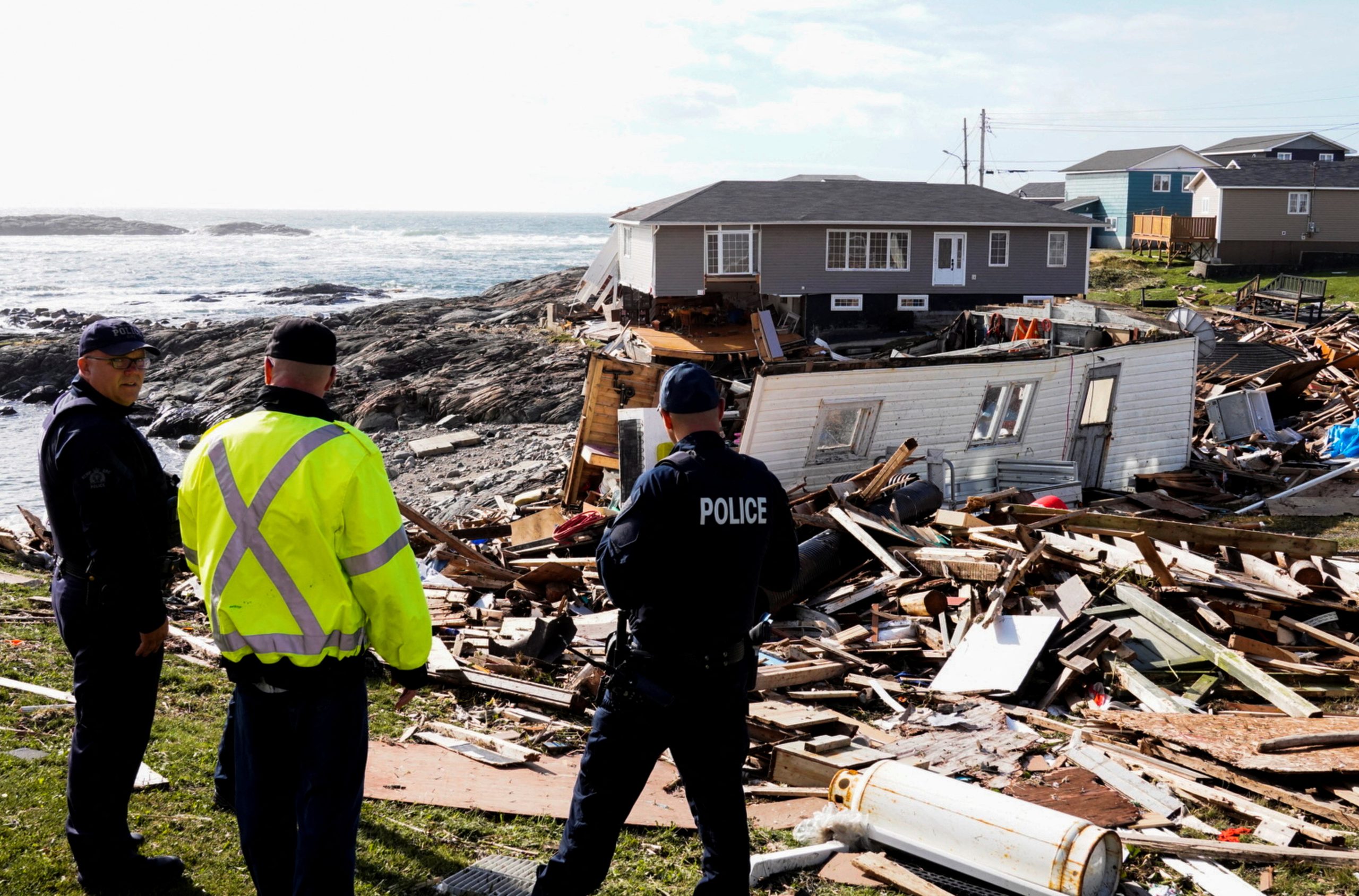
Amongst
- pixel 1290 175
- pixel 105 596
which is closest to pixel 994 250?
pixel 1290 175

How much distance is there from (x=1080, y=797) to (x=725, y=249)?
32.1 metres

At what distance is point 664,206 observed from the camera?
36781 mm

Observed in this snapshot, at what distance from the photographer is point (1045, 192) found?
78688 millimetres

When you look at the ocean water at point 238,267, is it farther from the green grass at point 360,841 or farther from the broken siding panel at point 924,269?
the green grass at point 360,841

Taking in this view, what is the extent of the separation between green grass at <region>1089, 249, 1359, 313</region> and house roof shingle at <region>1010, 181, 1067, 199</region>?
18571mm

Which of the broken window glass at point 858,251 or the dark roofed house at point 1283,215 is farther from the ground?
the dark roofed house at point 1283,215

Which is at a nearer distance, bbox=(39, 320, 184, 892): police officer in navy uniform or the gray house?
bbox=(39, 320, 184, 892): police officer in navy uniform

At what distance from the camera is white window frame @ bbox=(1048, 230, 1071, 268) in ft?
129

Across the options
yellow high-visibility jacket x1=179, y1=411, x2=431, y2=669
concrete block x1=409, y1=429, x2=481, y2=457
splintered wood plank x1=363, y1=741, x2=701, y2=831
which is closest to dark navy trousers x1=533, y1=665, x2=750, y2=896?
yellow high-visibility jacket x1=179, y1=411, x2=431, y2=669

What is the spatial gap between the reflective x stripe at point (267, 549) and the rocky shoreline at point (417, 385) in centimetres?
1634

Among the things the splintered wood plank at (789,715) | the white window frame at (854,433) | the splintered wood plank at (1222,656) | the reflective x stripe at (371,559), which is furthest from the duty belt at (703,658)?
the white window frame at (854,433)

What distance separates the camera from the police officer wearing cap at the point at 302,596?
373 cm

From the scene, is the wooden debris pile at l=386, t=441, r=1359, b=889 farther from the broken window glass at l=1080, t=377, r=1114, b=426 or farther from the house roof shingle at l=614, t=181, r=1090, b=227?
the house roof shingle at l=614, t=181, r=1090, b=227

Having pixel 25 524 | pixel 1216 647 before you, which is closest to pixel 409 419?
pixel 25 524
